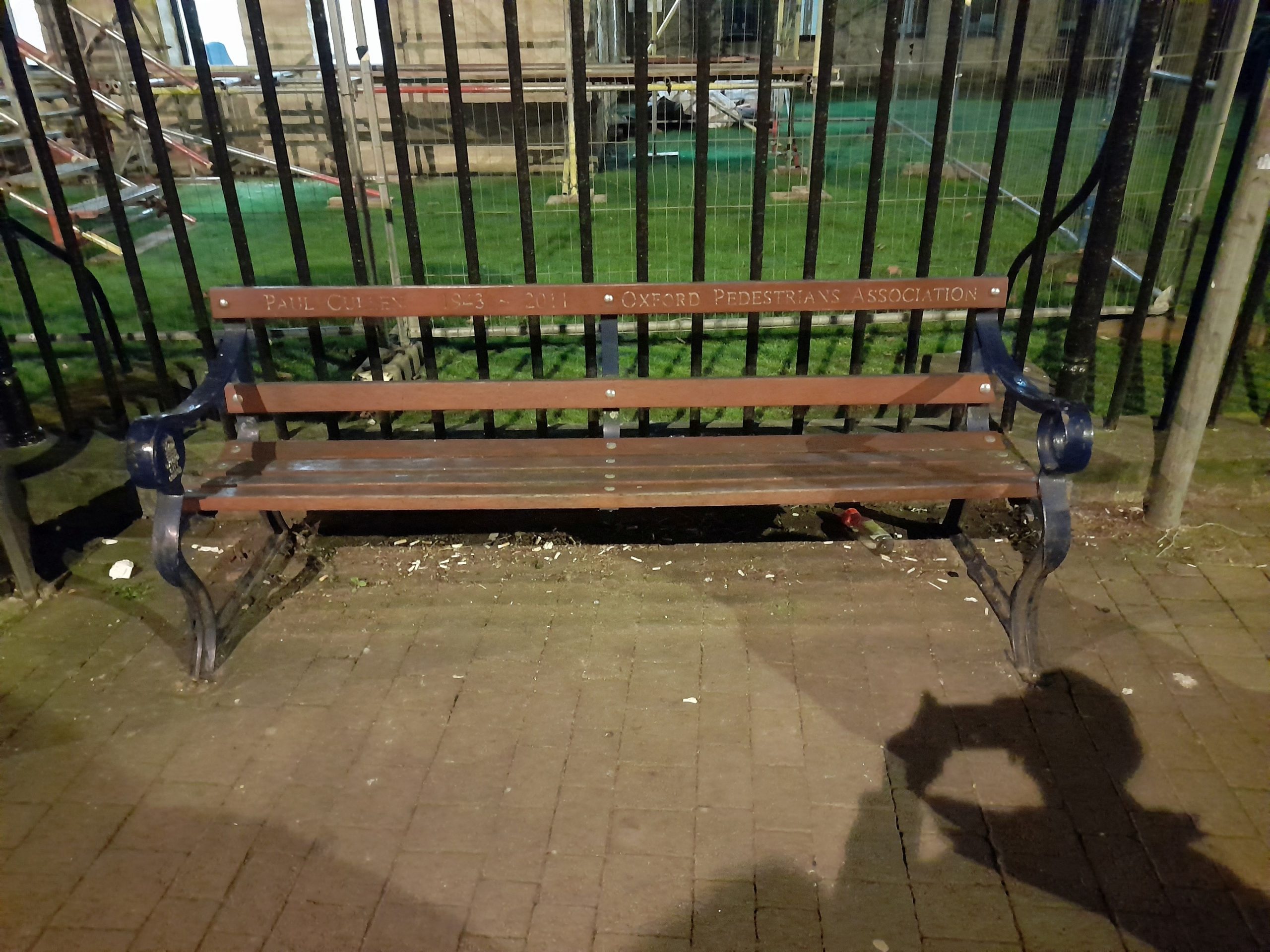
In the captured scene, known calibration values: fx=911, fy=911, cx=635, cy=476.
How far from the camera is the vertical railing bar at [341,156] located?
336 centimetres

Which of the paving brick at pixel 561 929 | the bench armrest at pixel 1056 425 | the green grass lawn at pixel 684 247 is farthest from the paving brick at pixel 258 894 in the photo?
the green grass lawn at pixel 684 247

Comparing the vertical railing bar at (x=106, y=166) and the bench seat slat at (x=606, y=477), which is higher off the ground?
the vertical railing bar at (x=106, y=166)

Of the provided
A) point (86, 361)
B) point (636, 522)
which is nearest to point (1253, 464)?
point (636, 522)

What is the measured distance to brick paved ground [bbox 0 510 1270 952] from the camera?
2416 mm

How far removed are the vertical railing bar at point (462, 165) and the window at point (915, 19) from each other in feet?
15.4

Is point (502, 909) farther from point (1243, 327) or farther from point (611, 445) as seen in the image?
point (1243, 327)

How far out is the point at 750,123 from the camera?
12.3 m

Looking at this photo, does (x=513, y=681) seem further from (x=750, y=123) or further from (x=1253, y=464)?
(x=750, y=123)

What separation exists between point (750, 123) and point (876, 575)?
10.0 m

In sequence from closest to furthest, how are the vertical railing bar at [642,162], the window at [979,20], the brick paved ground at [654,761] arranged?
1. the brick paved ground at [654,761]
2. the vertical railing bar at [642,162]
3. the window at [979,20]

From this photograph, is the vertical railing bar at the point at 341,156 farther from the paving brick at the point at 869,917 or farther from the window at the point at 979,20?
the window at the point at 979,20

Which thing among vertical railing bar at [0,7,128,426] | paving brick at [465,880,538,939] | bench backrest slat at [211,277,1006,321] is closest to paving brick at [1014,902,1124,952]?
→ paving brick at [465,880,538,939]

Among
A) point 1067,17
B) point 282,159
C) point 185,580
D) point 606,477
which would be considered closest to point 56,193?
point 282,159

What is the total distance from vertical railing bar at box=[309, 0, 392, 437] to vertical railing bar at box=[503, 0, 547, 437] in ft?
2.09
